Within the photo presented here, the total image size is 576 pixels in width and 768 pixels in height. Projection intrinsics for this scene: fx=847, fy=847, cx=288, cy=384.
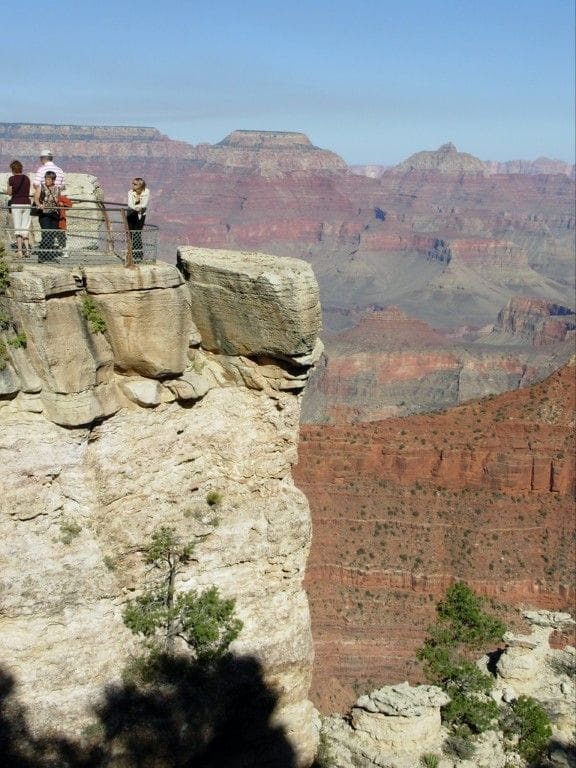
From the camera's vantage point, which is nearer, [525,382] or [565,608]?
[565,608]

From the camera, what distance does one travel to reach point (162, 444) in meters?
11.5

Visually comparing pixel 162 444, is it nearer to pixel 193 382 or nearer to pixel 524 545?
pixel 193 382

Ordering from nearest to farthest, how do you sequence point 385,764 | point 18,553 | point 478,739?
point 18,553 < point 385,764 < point 478,739

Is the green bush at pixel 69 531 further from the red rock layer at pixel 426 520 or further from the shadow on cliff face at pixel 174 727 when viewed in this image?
the red rock layer at pixel 426 520

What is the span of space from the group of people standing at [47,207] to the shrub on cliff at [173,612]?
4.04 m

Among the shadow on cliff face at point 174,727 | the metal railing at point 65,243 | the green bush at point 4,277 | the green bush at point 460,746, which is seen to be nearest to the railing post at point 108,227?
the metal railing at point 65,243

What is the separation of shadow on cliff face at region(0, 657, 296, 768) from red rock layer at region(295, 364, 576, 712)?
19.8 meters

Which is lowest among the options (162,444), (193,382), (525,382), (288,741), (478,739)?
(525,382)

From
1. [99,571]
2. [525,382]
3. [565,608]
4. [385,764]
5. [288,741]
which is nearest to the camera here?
[99,571]

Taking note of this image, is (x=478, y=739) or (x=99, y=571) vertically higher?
(x=99, y=571)

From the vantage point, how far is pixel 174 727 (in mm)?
11141

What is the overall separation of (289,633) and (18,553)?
4317mm

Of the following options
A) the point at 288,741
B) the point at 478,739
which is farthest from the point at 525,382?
the point at 288,741

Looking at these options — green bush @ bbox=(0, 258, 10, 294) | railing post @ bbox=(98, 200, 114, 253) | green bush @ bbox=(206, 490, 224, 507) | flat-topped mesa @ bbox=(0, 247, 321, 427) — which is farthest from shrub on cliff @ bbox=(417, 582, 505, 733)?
green bush @ bbox=(0, 258, 10, 294)
